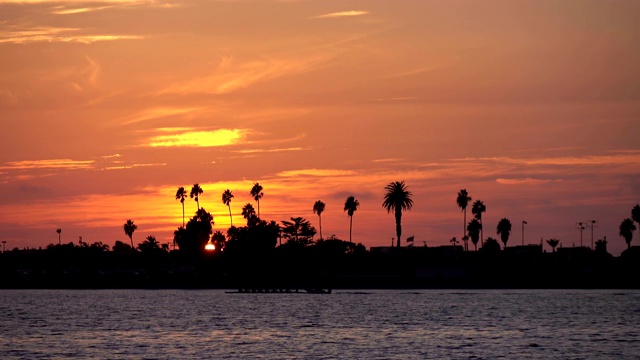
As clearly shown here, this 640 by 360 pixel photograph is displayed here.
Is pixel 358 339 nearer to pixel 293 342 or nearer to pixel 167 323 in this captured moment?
pixel 293 342

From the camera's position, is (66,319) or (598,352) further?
(66,319)

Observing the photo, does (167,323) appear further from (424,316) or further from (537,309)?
(537,309)

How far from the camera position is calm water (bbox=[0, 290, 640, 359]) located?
100 meters

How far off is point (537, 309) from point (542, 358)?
3599 inches

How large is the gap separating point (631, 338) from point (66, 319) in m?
75.0

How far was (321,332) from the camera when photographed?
123562mm

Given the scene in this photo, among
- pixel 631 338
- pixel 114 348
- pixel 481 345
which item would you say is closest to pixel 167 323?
pixel 114 348

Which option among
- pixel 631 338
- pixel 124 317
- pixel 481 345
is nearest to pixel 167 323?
pixel 124 317

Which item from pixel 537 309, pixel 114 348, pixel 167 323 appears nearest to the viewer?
pixel 114 348

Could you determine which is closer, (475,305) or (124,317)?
(124,317)

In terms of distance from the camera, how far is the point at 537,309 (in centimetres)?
18575

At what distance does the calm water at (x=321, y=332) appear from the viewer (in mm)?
100125

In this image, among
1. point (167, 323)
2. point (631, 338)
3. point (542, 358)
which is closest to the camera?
point (542, 358)

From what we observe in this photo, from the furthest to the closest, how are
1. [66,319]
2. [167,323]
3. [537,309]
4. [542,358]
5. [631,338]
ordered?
[537,309], [66,319], [167,323], [631,338], [542,358]
